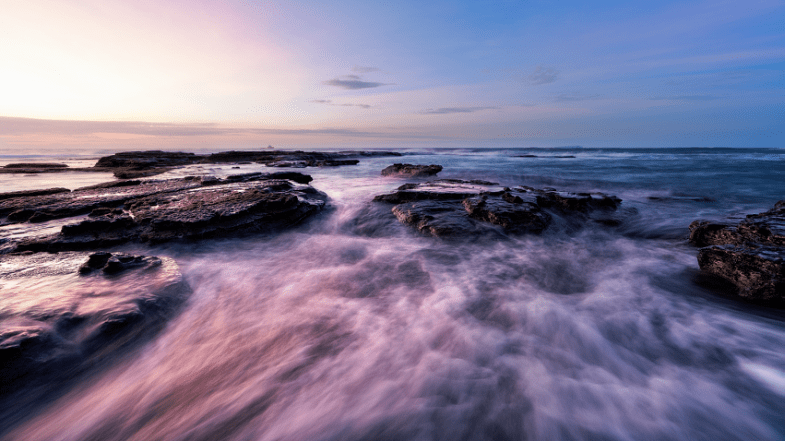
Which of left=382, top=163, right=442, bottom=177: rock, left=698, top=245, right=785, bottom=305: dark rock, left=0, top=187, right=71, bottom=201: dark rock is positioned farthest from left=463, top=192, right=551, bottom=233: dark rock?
left=0, top=187, right=71, bottom=201: dark rock

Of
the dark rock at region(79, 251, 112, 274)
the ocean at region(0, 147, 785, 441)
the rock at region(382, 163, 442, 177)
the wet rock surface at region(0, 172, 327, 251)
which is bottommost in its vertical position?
the ocean at region(0, 147, 785, 441)

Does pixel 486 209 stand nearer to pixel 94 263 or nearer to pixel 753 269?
pixel 753 269

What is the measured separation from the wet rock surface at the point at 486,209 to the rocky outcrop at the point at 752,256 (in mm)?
2690

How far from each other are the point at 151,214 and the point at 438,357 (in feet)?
21.7

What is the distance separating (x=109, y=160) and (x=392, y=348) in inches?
1241

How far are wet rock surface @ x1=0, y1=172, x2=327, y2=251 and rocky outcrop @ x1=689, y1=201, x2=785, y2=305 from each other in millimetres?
7872

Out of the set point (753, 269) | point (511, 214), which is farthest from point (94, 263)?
point (753, 269)

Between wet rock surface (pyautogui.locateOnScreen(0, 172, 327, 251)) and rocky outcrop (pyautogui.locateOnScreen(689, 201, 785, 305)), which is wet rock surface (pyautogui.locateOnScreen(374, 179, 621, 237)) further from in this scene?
wet rock surface (pyautogui.locateOnScreen(0, 172, 327, 251))

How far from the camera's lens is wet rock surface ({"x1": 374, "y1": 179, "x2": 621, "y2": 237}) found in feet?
21.8

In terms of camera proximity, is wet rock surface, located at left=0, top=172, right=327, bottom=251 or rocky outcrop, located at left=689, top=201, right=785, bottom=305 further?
wet rock surface, located at left=0, top=172, right=327, bottom=251

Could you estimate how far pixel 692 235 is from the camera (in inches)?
228

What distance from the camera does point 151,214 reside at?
6.18 m

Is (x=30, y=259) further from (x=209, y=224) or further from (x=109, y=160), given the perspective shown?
(x=109, y=160)

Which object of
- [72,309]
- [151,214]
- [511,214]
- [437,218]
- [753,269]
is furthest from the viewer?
[437,218]
